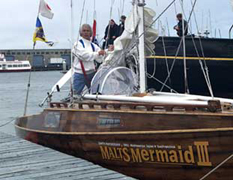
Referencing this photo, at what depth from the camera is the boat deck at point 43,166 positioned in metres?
6.40

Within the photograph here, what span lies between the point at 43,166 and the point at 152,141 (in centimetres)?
160

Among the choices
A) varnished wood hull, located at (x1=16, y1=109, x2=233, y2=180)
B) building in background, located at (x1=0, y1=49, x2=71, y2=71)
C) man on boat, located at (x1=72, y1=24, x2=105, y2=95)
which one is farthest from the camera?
building in background, located at (x1=0, y1=49, x2=71, y2=71)

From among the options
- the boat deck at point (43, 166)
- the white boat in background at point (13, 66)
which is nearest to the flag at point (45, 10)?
the boat deck at point (43, 166)

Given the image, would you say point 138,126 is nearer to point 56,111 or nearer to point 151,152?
point 151,152

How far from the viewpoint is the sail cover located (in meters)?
9.32

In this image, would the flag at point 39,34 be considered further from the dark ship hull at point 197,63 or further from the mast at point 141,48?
the dark ship hull at point 197,63

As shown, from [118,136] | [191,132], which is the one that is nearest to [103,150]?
[118,136]

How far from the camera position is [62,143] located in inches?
344

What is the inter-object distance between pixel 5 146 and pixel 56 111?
110 cm

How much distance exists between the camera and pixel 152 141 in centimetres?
721

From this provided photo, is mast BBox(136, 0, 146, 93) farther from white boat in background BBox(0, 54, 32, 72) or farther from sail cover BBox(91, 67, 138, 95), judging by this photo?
white boat in background BBox(0, 54, 32, 72)

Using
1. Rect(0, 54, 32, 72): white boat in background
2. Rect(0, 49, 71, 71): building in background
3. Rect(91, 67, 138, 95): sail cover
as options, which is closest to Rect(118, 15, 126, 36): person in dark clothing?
Rect(91, 67, 138, 95): sail cover

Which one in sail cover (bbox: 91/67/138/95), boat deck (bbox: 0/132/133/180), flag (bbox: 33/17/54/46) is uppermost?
flag (bbox: 33/17/54/46)

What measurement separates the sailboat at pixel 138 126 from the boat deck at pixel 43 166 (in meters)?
0.63
